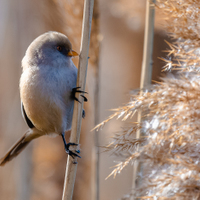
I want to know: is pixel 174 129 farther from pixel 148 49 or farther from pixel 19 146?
pixel 19 146

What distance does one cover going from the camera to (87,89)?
1150 mm

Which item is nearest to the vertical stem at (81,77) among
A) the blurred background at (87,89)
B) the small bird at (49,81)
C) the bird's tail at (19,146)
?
the small bird at (49,81)

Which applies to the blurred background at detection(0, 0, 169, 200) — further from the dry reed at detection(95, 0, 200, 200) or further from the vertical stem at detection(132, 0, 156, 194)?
the dry reed at detection(95, 0, 200, 200)

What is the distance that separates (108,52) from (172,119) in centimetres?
137

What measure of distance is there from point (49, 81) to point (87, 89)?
27 centimetres

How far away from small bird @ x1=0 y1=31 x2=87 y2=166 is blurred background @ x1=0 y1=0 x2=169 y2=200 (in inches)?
5.8

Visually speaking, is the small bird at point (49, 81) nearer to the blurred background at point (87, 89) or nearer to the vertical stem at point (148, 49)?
the blurred background at point (87, 89)

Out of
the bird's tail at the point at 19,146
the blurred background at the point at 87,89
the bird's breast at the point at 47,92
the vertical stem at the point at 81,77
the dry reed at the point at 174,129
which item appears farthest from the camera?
the blurred background at the point at 87,89

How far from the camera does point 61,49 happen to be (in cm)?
99

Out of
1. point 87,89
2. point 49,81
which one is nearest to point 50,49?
point 49,81

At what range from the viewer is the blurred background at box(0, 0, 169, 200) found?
4.39ft

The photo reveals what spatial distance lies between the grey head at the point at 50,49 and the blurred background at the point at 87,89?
20 centimetres

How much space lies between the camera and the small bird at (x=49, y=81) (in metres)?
0.93

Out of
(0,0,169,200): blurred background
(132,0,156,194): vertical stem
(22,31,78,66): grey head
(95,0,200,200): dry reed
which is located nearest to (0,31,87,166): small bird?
(22,31,78,66): grey head
